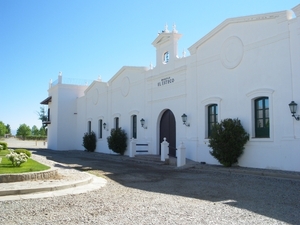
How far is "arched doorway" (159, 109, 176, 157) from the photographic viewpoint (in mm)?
19094

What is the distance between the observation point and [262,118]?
13.6m

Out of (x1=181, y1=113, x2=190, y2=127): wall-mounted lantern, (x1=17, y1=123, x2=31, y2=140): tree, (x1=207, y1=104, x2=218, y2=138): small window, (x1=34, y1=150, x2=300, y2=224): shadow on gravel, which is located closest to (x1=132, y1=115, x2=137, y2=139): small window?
(x1=181, y1=113, x2=190, y2=127): wall-mounted lantern

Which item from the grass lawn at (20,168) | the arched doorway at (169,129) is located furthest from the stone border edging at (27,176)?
the arched doorway at (169,129)

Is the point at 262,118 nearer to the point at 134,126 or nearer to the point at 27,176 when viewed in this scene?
the point at 27,176

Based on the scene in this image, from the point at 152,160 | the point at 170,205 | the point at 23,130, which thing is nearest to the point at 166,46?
the point at 152,160

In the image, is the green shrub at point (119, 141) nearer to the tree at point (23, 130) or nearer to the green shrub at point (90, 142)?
the green shrub at point (90, 142)

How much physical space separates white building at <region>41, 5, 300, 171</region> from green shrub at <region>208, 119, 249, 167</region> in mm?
344

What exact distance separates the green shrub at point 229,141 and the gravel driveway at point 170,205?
365 centimetres

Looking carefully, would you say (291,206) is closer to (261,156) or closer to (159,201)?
(159,201)

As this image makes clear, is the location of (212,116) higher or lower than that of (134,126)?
higher

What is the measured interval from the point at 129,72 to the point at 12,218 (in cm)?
1911

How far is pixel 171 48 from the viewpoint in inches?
764

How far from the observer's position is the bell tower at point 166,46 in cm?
1923

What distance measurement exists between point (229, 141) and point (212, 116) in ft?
9.43
